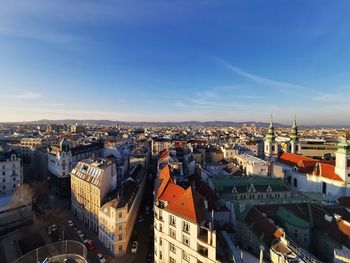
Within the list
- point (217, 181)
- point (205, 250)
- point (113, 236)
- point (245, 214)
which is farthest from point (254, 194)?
point (113, 236)

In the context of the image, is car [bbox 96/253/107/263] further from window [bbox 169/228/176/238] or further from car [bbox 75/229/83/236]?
window [bbox 169/228/176/238]

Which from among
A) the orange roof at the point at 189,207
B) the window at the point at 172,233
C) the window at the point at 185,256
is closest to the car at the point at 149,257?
the window at the point at 172,233

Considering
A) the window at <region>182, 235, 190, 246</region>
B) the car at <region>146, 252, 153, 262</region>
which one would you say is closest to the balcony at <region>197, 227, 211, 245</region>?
the window at <region>182, 235, 190, 246</region>

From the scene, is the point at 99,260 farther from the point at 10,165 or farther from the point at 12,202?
the point at 10,165

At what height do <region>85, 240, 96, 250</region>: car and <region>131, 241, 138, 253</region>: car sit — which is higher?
Answer: <region>85, 240, 96, 250</region>: car

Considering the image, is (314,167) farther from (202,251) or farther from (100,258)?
(100,258)

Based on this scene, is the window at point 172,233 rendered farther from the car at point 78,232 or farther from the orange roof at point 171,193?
the car at point 78,232
